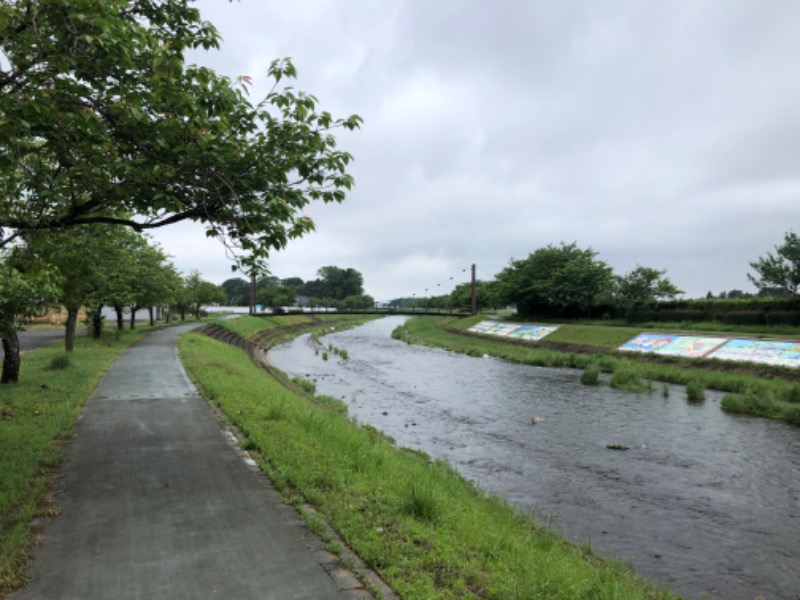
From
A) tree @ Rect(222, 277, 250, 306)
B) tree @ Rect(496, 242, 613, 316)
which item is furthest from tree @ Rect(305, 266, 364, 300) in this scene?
tree @ Rect(496, 242, 613, 316)

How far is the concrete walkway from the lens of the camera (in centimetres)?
459

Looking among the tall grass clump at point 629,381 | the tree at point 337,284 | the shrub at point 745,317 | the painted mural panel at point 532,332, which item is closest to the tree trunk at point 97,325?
the tall grass clump at point 629,381

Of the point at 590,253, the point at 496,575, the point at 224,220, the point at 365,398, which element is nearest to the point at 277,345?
the point at 365,398

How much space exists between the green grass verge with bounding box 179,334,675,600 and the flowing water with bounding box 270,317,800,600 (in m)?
1.38

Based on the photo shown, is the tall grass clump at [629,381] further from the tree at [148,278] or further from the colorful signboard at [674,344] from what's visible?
the tree at [148,278]

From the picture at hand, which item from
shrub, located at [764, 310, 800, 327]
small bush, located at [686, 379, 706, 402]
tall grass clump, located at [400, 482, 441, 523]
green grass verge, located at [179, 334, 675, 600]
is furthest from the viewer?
shrub, located at [764, 310, 800, 327]

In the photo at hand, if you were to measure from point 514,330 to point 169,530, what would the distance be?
158 feet

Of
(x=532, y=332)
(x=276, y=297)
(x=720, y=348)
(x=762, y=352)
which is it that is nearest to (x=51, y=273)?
(x=762, y=352)

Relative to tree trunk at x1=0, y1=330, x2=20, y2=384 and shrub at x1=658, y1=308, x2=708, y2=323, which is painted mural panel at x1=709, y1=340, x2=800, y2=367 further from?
tree trunk at x1=0, y1=330, x2=20, y2=384

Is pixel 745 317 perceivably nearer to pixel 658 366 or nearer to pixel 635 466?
pixel 658 366

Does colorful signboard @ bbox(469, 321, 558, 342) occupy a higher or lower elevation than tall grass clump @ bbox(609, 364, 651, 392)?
higher

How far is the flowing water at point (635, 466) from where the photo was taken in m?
8.06

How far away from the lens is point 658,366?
93.7ft

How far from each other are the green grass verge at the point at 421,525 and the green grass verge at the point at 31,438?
9.51 feet
